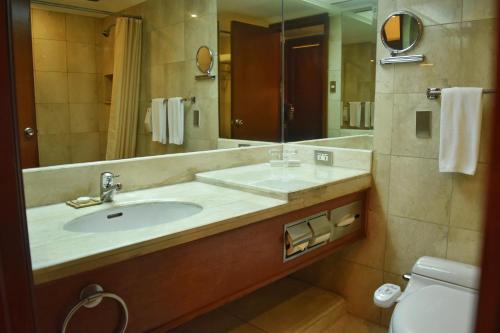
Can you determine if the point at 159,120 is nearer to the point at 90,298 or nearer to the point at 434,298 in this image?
the point at 90,298

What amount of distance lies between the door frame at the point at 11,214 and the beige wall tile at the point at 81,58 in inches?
40.8

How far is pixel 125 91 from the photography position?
5.63ft

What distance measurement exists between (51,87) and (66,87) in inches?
2.2

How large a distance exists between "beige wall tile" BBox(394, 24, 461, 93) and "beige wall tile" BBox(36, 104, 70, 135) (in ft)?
4.96

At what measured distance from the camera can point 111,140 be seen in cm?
167

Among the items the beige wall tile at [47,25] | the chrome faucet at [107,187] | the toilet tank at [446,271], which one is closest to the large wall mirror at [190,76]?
→ the beige wall tile at [47,25]

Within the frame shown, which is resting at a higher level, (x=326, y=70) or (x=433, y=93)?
(x=326, y=70)

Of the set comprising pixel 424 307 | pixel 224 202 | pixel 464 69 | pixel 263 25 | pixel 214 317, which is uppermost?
pixel 263 25

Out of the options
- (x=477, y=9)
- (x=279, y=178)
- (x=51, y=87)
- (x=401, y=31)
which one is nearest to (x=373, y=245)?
(x=279, y=178)

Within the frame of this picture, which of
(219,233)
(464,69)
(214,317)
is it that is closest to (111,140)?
(219,233)

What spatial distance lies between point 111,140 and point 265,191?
0.69m

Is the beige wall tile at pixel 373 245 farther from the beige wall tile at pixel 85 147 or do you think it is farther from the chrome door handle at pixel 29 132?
the chrome door handle at pixel 29 132

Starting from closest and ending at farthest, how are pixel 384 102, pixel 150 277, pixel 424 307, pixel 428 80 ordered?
pixel 150 277, pixel 424 307, pixel 428 80, pixel 384 102

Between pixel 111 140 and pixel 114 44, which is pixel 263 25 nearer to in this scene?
pixel 114 44
